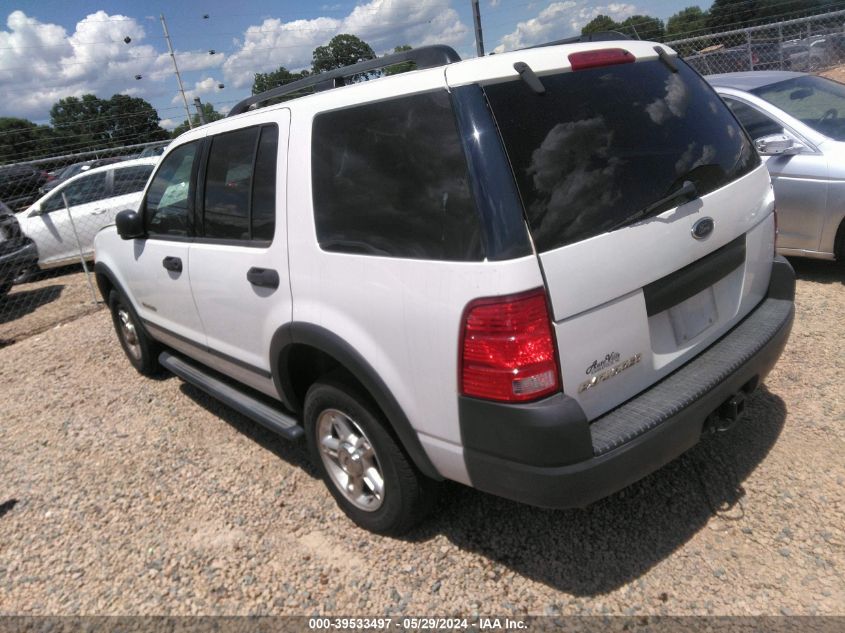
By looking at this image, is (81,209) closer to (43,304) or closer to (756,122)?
(43,304)

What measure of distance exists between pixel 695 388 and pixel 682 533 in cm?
73

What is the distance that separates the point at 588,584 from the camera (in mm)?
2461

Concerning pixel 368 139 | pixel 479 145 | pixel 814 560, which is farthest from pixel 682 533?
pixel 368 139

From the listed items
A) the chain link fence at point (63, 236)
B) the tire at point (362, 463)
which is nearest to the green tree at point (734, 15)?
the chain link fence at point (63, 236)

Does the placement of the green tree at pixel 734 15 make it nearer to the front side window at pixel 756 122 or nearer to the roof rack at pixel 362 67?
the front side window at pixel 756 122

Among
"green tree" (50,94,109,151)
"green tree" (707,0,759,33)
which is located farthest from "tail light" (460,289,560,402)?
"green tree" (50,94,109,151)

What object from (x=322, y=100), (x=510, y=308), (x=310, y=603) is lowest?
(x=310, y=603)

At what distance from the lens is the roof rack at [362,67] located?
8.30ft

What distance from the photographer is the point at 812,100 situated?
5.45 meters

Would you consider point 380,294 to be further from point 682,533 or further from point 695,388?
point 682,533

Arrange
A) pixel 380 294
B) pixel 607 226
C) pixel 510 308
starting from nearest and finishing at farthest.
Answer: pixel 510 308
pixel 607 226
pixel 380 294

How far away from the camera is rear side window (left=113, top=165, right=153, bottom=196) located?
33.7ft

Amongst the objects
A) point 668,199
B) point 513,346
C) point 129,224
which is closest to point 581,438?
point 513,346

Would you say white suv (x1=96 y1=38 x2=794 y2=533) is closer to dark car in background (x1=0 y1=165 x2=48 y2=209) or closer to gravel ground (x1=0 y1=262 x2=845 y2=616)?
gravel ground (x1=0 y1=262 x2=845 y2=616)
